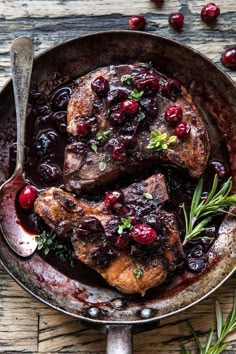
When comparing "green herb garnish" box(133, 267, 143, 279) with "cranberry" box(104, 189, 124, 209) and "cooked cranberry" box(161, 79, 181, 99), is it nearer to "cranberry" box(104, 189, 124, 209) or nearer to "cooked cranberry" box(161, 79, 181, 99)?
"cranberry" box(104, 189, 124, 209)

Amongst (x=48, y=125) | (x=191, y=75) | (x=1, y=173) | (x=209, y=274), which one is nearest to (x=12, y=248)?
(x=1, y=173)

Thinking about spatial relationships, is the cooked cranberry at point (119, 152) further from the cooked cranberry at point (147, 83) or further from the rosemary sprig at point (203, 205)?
the rosemary sprig at point (203, 205)

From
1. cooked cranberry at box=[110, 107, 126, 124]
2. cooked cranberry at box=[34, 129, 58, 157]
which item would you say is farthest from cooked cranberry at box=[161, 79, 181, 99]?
cooked cranberry at box=[34, 129, 58, 157]

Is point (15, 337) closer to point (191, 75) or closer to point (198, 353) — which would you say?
point (198, 353)

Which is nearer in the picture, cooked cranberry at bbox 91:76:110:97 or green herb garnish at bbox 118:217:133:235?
green herb garnish at bbox 118:217:133:235

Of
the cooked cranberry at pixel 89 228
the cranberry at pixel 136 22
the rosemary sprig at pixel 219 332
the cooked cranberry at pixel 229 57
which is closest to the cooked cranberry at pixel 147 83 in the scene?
the cranberry at pixel 136 22

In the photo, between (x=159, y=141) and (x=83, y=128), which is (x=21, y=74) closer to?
(x=83, y=128)

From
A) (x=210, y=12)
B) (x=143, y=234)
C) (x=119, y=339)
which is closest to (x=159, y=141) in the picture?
(x=143, y=234)
